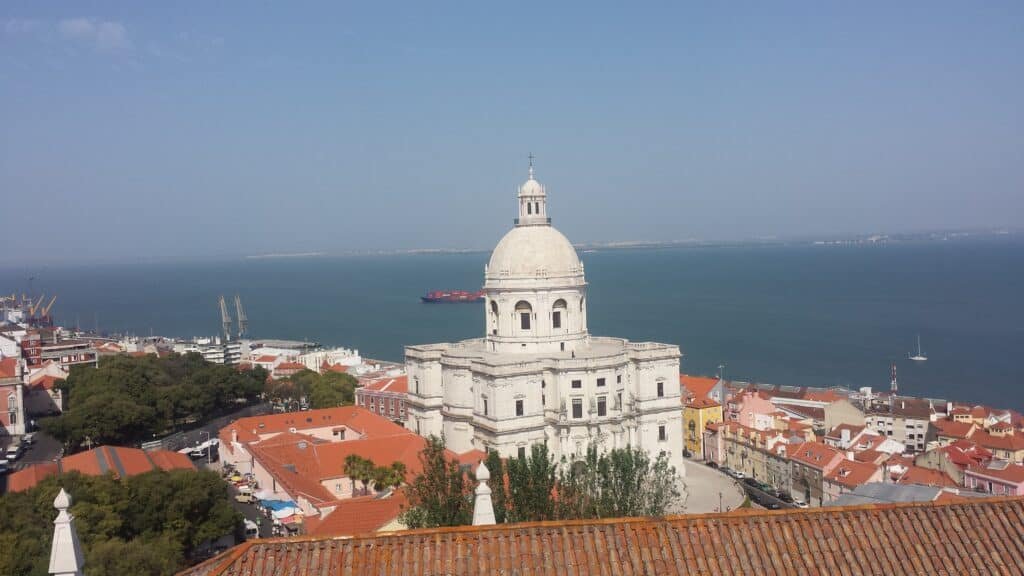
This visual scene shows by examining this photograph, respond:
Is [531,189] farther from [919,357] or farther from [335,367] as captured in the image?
[919,357]

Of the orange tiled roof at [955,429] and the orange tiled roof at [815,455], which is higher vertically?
the orange tiled roof at [815,455]

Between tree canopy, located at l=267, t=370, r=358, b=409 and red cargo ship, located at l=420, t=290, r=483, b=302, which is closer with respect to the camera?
tree canopy, located at l=267, t=370, r=358, b=409

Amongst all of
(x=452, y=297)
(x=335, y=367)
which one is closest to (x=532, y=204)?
(x=335, y=367)

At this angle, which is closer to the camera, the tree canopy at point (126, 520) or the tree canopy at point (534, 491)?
the tree canopy at point (534, 491)

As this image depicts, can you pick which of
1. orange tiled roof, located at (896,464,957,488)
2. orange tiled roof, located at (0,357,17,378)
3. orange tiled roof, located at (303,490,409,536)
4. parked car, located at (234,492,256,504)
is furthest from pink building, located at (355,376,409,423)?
orange tiled roof, located at (896,464,957,488)

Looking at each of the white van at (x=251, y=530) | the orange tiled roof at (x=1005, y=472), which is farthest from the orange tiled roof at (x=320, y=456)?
the orange tiled roof at (x=1005, y=472)

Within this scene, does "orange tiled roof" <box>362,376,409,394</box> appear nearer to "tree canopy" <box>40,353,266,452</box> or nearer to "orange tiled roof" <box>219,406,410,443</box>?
"tree canopy" <box>40,353,266,452</box>

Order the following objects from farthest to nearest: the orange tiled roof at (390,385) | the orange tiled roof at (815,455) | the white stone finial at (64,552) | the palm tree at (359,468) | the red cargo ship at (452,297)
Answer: the red cargo ship at (452,297) → the orange tiled roof at (390,385) → the orange tiled roof at (815,455) → the palm tree at (359,468) → the white stone finial at (64,552)

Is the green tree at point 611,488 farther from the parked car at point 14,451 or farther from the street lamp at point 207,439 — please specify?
the parked car at point 14,451
